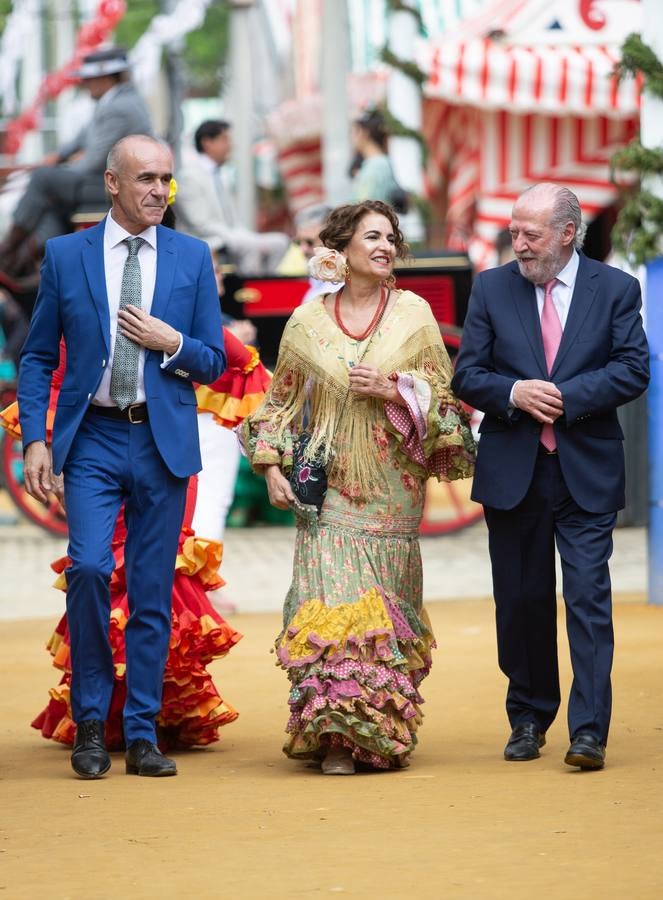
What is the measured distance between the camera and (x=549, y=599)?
A: 696 cm

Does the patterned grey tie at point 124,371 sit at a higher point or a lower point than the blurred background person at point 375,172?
lower

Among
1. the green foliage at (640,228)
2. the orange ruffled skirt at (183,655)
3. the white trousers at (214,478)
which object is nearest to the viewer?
the orange ruffled skirt at (183,655)

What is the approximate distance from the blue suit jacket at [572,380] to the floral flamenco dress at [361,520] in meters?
0.17

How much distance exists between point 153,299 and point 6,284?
811 cm

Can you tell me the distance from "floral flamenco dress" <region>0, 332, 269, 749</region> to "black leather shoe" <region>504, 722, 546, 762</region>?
1.04 meters

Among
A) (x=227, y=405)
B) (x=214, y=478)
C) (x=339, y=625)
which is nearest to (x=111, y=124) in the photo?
(x=214, y=478)

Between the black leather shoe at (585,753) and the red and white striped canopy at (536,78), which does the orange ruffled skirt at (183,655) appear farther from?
the red and white striped canopy at (536,78)

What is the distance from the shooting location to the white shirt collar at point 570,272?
22.7ft

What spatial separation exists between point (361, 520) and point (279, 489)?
0.98ft

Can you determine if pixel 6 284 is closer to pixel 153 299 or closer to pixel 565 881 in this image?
pixel 153 299

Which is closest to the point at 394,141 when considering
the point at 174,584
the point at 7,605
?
the point at 7,605

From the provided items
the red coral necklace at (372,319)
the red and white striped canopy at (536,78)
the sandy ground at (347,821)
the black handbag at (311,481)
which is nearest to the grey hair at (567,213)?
the red coral necklace at (372,319)

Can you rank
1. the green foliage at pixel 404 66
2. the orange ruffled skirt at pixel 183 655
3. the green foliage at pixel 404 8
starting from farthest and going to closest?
the green foliage at pixel 404 8
the green foliage at pixel 404 66
the orange ruffled skirt at pixel 183 655

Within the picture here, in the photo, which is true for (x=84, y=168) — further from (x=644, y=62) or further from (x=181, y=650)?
(x=181, y=650)
